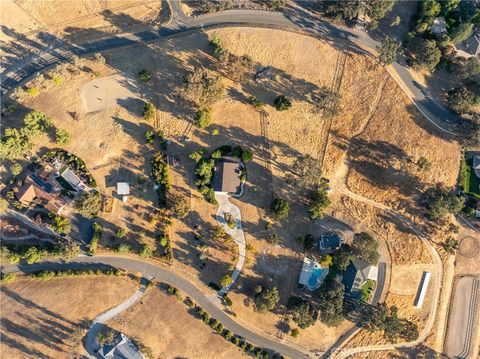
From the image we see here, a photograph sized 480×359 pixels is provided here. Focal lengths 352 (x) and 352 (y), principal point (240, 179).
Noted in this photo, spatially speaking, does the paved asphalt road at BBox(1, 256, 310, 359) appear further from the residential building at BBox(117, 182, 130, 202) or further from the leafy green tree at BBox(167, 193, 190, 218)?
the residential building at BBox(117, 182, 130, 202)

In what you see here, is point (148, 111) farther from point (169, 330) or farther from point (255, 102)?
point (169, 330)

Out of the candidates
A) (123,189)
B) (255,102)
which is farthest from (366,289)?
(123,189)

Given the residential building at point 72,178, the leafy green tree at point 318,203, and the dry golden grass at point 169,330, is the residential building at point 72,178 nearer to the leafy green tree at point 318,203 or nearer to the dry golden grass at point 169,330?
the dry golden grass at point 169,330

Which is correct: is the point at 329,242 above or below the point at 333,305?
above

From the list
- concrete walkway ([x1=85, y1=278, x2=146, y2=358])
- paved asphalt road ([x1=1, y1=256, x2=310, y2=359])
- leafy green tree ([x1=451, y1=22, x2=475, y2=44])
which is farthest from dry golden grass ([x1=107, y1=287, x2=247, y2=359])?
leafy green tree ([x1=451, y1=22, x2=475, y2=44])

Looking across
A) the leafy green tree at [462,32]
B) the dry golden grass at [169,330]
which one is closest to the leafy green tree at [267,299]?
the dry golden grass at [169,330]
